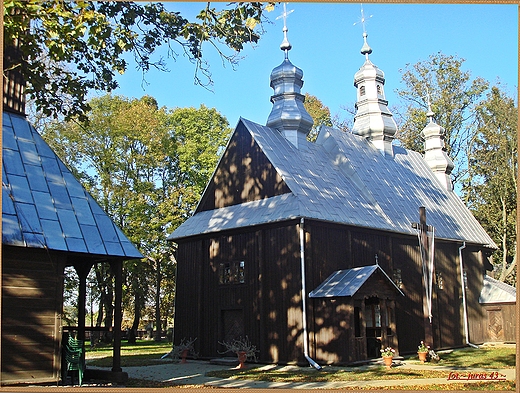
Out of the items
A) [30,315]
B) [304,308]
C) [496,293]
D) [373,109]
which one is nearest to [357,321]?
[304,308]

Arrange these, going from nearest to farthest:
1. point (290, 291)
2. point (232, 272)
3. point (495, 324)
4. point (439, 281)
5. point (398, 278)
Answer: point (290, 291) < point (232, 272) < point (398, 278) < point (439, 281) < point (495, 324)

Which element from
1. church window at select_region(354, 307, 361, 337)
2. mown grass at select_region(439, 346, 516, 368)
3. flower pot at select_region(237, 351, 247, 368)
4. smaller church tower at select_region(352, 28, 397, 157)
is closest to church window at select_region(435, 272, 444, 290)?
mown grass at select_region(439, 346, 516, 368)

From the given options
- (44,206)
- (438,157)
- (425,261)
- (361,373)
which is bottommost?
(361,373)

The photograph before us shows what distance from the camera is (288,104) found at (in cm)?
2094

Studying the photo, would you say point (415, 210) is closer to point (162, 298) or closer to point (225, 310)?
point (225, 310)

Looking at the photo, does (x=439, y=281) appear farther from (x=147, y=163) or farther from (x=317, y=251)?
(x=147, y=163)

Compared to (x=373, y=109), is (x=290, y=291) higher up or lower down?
lower down

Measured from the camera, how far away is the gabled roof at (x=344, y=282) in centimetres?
1528

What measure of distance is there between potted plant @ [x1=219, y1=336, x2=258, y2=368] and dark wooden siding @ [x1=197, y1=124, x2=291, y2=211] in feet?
14.1

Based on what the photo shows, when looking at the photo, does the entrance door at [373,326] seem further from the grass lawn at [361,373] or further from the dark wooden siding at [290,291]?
the grass lawn at [361,373]

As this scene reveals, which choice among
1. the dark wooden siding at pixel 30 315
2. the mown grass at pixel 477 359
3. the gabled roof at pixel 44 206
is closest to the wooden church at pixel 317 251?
the mown grass at pixel 477 359

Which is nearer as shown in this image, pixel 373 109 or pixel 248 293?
pixel 248 293

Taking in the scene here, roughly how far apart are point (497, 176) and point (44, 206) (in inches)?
855

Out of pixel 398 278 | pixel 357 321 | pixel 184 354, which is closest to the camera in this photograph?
pixel 357 321
